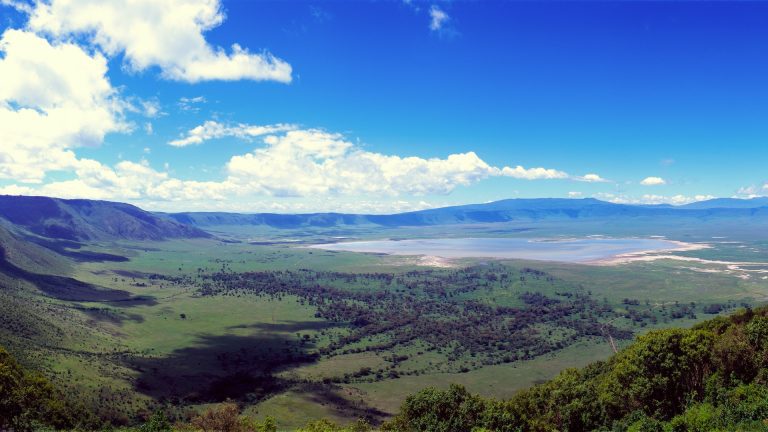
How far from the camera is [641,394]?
60.8m

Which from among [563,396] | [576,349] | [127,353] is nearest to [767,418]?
[563,396]

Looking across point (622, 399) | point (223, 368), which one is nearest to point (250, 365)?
point (223, 368)

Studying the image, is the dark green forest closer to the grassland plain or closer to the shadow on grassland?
the grassland plain

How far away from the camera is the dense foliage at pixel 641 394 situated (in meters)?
57.8

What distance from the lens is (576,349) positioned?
163625mm

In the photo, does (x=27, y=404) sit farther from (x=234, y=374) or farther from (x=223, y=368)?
(x=223, y=368)

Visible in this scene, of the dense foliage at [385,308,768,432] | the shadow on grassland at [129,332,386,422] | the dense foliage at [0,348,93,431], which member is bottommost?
the shadow on grassland at [129,332,386,422]

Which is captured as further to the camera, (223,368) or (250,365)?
(250,365)

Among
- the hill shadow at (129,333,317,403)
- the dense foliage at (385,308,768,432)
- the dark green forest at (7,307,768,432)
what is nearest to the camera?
the dark green forest at (7,307,768,432)

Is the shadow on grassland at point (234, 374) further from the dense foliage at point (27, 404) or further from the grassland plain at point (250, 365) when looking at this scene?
the dense foliage at point (27, 404)

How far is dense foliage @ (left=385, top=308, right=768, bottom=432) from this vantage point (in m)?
57.8

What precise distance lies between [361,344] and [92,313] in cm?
10734

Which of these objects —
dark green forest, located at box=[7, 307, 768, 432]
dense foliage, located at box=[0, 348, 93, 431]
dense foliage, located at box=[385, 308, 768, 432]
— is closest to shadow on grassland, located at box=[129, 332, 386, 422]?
dense foliage, located at box=[0, 348, 93, 431]

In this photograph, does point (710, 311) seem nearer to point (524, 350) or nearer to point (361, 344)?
point (524, 350)
